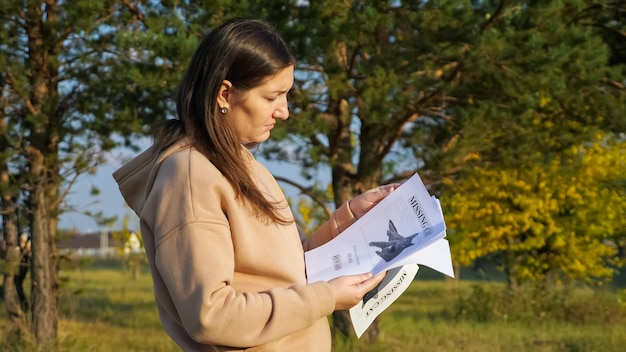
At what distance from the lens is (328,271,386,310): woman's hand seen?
1.68m

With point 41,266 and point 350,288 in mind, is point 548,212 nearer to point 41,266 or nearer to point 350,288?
point 41,266

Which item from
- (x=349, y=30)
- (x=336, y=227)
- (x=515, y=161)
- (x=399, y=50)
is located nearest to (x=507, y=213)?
(x=515, y=161)

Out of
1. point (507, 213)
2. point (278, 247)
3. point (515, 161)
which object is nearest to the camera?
point (278, 247)

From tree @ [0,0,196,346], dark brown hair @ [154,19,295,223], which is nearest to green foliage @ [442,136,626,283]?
tree @ [0,0,196,346]

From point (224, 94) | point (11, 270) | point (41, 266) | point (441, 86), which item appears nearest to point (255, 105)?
point (224, 94)

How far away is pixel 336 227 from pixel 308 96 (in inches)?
237

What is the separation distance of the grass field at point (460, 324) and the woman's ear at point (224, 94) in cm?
694

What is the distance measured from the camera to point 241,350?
161 cm

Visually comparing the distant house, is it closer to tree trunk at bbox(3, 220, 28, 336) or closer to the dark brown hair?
tree trunk at bbox(3, 220, 28, 336)

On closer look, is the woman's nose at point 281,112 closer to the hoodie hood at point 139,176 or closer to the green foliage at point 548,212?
the hoodie hood at point 139,176

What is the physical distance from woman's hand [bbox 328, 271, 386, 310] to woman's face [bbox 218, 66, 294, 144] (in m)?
0.32

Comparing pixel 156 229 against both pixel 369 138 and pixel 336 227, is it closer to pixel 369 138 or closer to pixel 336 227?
pixel 336 227

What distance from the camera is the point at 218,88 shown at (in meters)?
1.66

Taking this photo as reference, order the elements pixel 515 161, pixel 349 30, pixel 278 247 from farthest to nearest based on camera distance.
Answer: pixel 515 161, pixel 349 30, pixel 278 247
